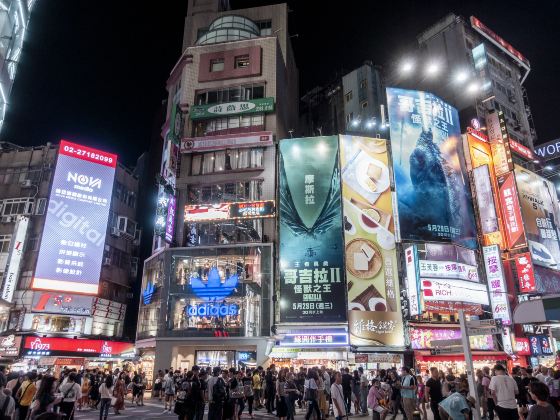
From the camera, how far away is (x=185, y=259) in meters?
32.8

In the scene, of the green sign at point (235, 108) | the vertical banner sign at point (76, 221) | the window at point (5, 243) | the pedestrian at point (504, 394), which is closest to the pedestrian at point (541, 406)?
the pedestrian at point (504, 394)

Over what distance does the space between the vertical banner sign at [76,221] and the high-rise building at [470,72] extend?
116 feet

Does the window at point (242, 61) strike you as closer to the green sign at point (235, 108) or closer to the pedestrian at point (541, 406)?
the green sign at point (235, 108)

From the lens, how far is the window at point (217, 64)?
39.8 m

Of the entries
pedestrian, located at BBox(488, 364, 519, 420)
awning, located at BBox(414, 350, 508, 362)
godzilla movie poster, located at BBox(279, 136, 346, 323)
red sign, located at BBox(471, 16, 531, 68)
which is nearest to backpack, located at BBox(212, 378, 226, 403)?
pedestrian, located at BBox(488, 364, 519, 420)

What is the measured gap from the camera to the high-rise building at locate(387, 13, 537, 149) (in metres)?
47.2

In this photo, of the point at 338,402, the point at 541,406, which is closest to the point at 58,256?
the point at 338,402

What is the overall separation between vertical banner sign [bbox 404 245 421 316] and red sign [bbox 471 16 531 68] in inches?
1469

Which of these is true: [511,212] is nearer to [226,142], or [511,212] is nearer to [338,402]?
[226,142]

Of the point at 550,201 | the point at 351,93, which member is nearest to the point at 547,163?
the point at 550,201

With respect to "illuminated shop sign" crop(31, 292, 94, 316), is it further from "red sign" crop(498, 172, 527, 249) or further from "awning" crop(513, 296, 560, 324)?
"awning" crop(513, 296, 560, 324)

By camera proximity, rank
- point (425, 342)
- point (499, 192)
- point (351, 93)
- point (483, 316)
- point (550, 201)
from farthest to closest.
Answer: point (351, 93) < point (550, 201) < point (499, 192) < point (483, 316) < point (425, 342)

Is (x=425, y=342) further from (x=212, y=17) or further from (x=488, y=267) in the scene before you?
(x=212, y=17)

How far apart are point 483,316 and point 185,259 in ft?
72.6
